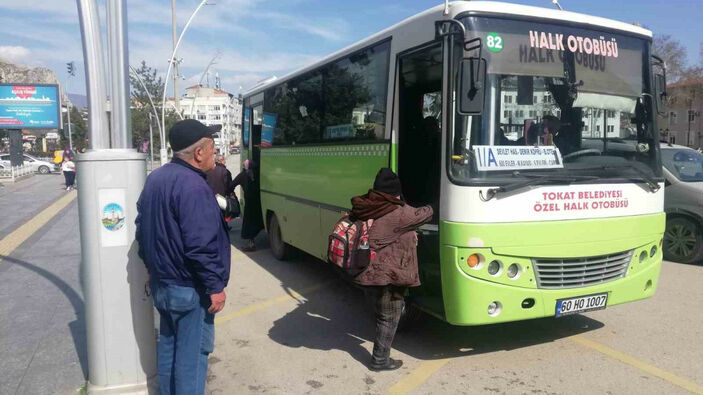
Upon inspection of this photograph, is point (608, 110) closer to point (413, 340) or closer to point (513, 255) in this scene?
point (513, 255)

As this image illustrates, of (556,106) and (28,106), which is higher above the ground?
(28,106)

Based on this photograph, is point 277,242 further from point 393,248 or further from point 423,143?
point 393,248

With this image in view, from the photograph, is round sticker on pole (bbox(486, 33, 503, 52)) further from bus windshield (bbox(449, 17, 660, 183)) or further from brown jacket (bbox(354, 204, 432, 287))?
brown jacket (bbox(354, 204, 432, 287))

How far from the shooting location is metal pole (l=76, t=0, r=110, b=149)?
379 centimetres

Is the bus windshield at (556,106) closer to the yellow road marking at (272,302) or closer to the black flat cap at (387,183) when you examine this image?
the black flat cap at (387,183)

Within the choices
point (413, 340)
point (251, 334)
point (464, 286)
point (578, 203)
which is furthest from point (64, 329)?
point (578, 203)

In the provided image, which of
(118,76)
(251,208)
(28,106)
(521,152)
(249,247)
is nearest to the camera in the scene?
(118,76)

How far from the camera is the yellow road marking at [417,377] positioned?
168 inches

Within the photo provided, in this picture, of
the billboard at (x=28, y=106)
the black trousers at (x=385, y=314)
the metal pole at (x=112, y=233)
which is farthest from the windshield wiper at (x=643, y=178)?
the billboard at (x=28, y=106)

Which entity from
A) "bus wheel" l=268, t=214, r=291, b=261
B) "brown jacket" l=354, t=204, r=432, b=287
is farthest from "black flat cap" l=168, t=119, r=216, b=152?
"bus wheel" l=268, t=214, r=291, b=261

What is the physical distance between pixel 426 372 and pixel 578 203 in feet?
6.39

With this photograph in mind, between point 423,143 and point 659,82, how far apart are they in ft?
7.77

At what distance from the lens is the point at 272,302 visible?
6750 millimetres

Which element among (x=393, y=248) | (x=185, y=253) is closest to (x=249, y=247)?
(x=393, y=248)
